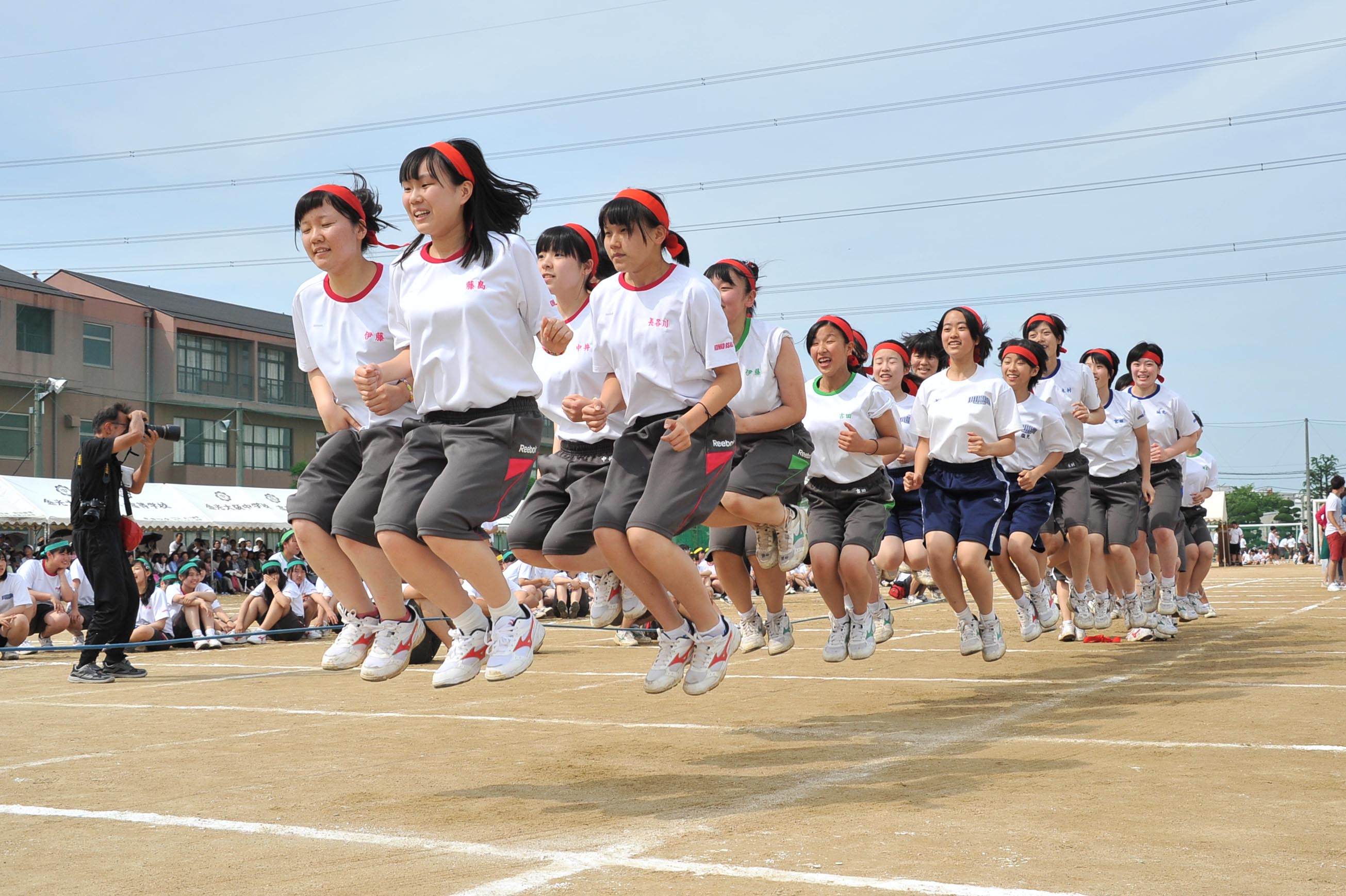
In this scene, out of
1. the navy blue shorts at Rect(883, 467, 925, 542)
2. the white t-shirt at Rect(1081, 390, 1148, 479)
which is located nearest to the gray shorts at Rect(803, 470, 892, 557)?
the navy blue shorts at Rect(883, 467, 925, 542)

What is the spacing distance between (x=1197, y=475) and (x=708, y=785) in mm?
12617

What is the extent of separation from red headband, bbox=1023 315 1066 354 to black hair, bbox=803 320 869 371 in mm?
2541

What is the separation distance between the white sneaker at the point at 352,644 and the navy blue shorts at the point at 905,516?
5.03 m

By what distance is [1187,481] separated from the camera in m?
15.8

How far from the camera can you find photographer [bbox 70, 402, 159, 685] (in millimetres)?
11141

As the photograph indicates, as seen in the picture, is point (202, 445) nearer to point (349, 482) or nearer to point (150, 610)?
point (150, 610)

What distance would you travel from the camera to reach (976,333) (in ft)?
30.1

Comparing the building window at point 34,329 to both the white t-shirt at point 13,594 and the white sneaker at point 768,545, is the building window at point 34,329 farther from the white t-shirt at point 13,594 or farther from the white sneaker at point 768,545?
the white sneaker at point 768,545

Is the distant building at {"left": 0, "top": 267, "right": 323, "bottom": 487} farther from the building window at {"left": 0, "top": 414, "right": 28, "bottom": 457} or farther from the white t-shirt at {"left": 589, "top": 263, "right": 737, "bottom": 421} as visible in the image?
the white t-shirt at {"left": 589, "top": 263, "right": 737, "bottom": 421}

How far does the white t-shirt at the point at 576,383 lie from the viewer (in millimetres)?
7352

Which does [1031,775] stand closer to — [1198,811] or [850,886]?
[1198,811]

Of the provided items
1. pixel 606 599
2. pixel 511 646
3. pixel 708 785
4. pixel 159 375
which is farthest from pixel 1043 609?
pixel 159 375

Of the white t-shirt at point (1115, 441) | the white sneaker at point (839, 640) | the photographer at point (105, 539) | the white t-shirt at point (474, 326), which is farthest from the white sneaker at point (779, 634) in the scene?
the photographer at point (105, 539)

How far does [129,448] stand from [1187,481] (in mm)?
12077
